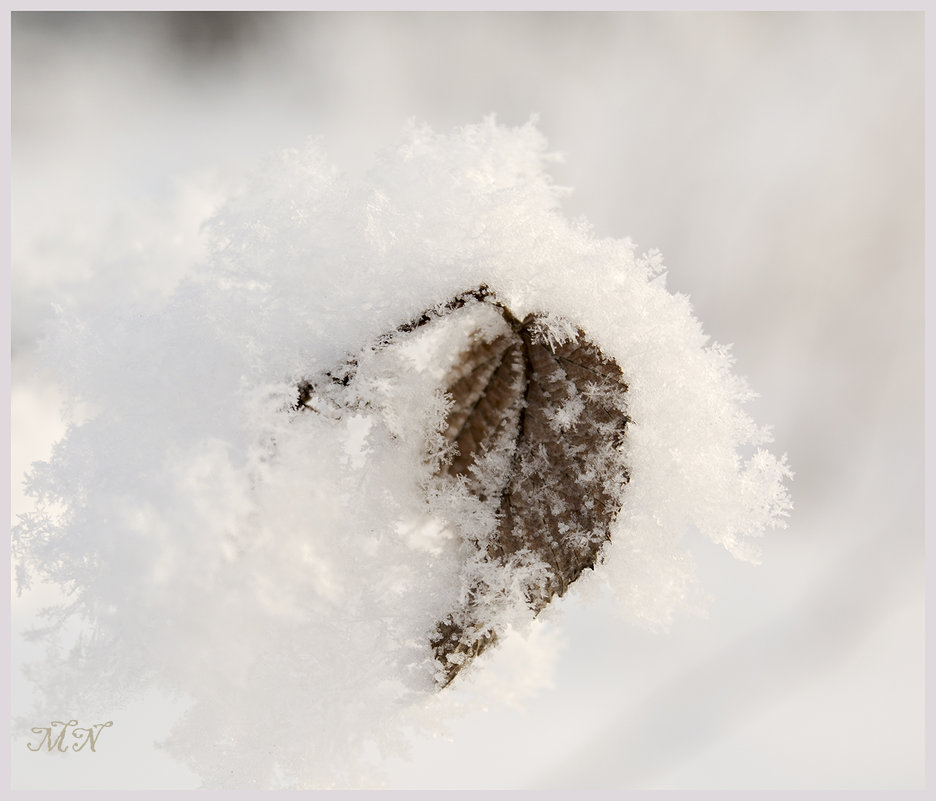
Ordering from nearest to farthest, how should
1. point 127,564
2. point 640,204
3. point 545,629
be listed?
point 127,564, point 545,629, point 640,204

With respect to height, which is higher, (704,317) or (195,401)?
(704,317)

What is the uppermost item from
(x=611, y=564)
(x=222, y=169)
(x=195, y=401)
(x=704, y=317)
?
(x=222, y=169)

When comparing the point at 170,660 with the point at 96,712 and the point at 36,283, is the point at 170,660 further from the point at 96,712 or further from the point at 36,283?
the point at 36,283

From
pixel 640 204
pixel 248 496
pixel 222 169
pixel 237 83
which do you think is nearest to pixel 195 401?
pixel 248 496

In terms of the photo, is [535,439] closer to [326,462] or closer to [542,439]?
[542,439]

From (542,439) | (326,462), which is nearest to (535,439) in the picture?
(542,439)
